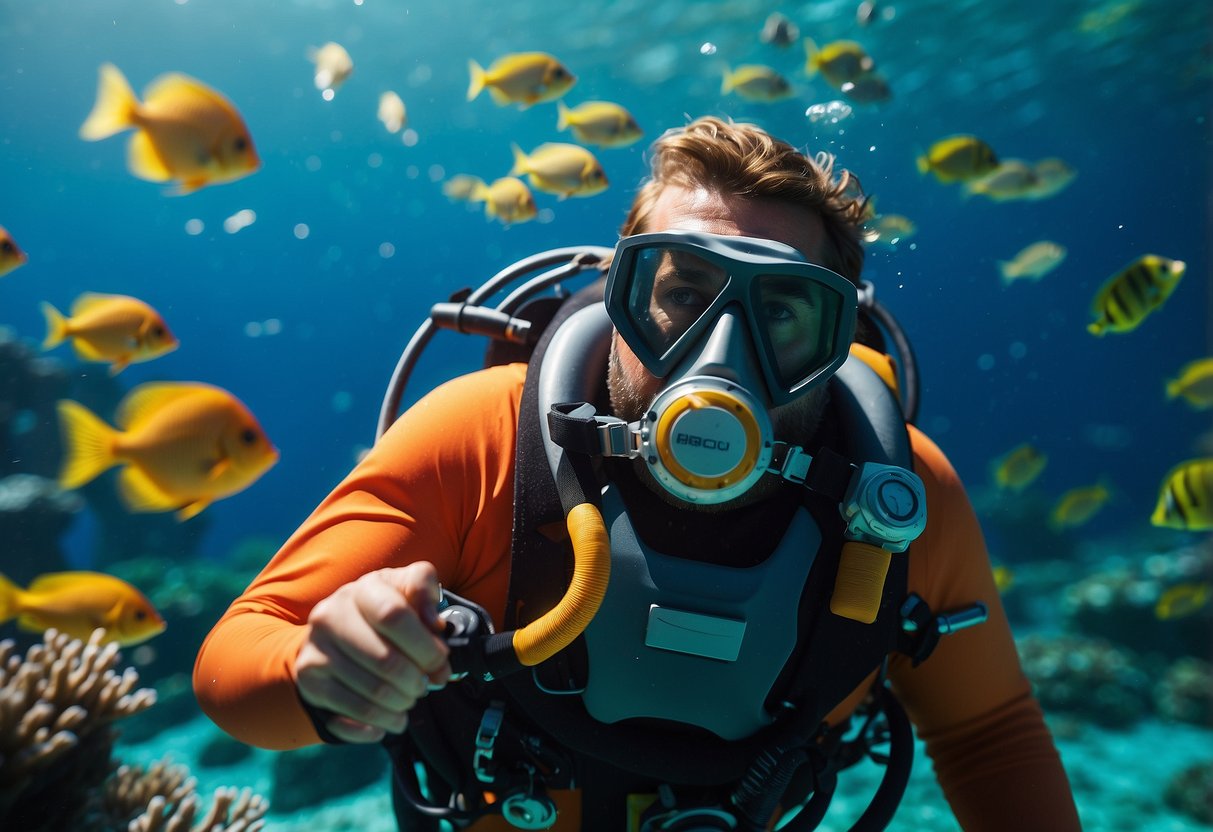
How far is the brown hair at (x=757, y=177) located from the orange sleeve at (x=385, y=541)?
819 mm

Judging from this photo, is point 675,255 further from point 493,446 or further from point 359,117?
point 359,117

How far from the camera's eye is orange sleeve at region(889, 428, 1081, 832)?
6.23 feet

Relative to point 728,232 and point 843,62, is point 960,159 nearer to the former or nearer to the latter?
point 843,62

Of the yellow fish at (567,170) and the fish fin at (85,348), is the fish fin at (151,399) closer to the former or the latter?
the fish fin at (85,348)

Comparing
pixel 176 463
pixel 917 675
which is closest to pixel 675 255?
pixel 917 675

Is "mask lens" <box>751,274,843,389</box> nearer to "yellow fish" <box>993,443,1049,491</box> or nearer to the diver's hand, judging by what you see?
the diver's hand

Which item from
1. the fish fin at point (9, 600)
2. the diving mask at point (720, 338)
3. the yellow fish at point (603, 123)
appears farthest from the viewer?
the yellow fish at point (603, 123)

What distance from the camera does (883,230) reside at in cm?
480

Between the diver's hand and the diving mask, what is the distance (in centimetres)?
75

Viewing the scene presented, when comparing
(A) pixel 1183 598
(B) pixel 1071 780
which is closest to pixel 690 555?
(A) pixel 1183 598

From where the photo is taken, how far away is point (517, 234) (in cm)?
4897

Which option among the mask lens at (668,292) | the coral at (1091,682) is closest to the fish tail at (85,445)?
the mask lens at (668,292)

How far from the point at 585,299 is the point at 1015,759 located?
6.35 ft

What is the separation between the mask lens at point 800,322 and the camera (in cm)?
Answer: 179
